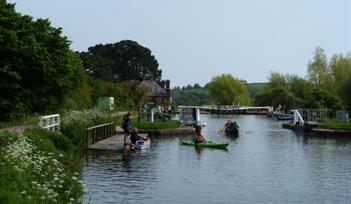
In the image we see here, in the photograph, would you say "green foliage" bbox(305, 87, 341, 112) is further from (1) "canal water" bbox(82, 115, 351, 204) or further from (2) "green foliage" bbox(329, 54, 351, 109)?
(1) "canal water" bbox(82, 115, 351, 204)

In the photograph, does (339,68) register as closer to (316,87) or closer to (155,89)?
(316,87)

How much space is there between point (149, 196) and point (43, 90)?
47.0 feet

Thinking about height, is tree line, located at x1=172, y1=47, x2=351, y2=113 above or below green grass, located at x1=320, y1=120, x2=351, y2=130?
above

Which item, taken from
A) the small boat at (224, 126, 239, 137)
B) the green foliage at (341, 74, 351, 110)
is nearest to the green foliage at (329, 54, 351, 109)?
the green foliage at (341, 74, 351, 110)

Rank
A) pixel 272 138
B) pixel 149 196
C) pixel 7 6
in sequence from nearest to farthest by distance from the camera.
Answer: pixel 149 196 < pixel 7 6 < pixel 272 138

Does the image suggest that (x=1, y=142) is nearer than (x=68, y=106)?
Yes

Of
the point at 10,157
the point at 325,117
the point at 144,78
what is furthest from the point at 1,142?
the point at 144,78

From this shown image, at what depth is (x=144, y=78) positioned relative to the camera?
473 feet

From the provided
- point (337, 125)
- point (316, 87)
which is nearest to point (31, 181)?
point (337, 125)

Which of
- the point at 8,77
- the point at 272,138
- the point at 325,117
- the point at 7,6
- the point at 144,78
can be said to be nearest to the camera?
the point at 8,77

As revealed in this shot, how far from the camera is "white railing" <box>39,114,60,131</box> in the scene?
3046 centimetres

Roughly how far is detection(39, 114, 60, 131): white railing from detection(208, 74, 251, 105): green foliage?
12240 cm

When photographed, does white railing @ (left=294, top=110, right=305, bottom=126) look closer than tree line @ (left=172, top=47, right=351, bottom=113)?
Yes

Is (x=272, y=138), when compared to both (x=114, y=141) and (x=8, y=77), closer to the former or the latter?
(x=114, y=141)
